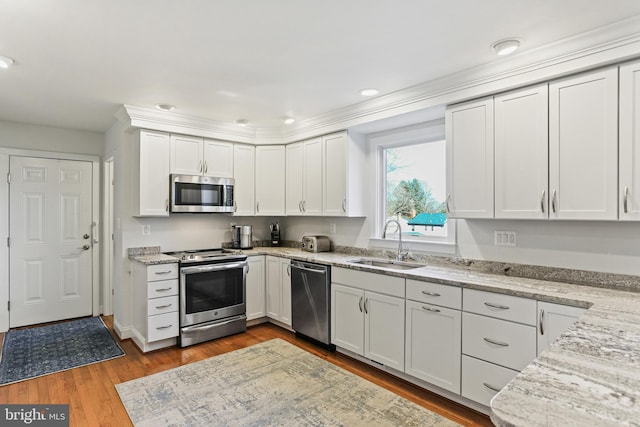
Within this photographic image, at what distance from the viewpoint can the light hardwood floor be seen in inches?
93.6

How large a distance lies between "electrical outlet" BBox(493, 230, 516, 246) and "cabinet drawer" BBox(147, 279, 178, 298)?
3027mm

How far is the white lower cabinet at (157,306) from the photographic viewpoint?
342 cm

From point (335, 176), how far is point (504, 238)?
6.00ft

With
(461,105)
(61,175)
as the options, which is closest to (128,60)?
(461,105)

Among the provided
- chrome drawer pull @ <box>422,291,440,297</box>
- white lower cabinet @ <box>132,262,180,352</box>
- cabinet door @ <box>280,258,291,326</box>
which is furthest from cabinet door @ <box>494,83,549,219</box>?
white lower cabinet @ <box>132,262,180,352</box>

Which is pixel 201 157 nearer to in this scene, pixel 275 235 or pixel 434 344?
pixel 275 235

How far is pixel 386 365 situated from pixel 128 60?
3080 millimetres

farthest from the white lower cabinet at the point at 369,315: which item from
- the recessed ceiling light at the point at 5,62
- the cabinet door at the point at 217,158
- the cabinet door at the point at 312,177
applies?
the recessed ceiling light at the point at 5,62

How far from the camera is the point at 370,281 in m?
3.02

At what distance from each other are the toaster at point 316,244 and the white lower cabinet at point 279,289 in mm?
378

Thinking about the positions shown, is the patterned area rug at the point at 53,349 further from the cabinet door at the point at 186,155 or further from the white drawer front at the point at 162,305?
the cabinet door at the point at 186,155

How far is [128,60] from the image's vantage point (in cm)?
251

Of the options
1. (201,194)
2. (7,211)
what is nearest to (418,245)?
(201,194)

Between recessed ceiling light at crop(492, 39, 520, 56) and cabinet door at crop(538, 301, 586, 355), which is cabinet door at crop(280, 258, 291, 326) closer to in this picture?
cabinet door at crop(538, 301, 586, 355)
